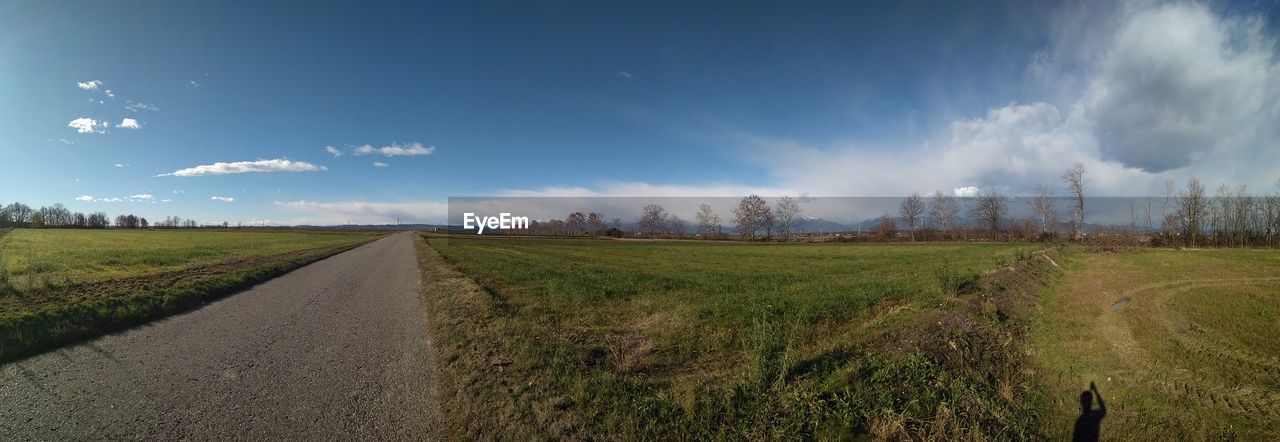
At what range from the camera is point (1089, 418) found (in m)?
5.11

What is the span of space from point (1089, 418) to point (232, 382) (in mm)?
11268

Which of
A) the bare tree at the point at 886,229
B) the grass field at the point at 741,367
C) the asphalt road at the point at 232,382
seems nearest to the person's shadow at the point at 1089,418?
the grass field at the point at 741,367

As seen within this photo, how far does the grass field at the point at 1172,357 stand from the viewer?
15.8ft

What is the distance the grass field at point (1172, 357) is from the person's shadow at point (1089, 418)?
73 mm

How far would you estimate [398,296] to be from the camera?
13844 millimetres

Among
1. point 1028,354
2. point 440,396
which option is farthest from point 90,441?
point 1028,354

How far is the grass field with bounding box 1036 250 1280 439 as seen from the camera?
482 cm

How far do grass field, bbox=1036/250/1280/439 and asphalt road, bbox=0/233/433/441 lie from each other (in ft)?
27.4

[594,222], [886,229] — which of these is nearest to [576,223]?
[594,222]

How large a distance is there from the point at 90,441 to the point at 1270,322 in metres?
17.8

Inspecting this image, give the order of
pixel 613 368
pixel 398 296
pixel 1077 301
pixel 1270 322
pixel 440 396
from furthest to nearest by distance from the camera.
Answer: pixel 398 296 < pixel 1077 301 < pixel 1270 322 < pixel 613 368 < pixel 440 396

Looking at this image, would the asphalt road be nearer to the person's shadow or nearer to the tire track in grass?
the person's shadow

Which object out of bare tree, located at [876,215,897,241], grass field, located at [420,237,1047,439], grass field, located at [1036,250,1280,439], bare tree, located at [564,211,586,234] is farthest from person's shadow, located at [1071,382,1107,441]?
bare tree, located at [564,211,586,234]

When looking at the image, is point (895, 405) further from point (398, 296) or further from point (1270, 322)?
point (398, 296)
